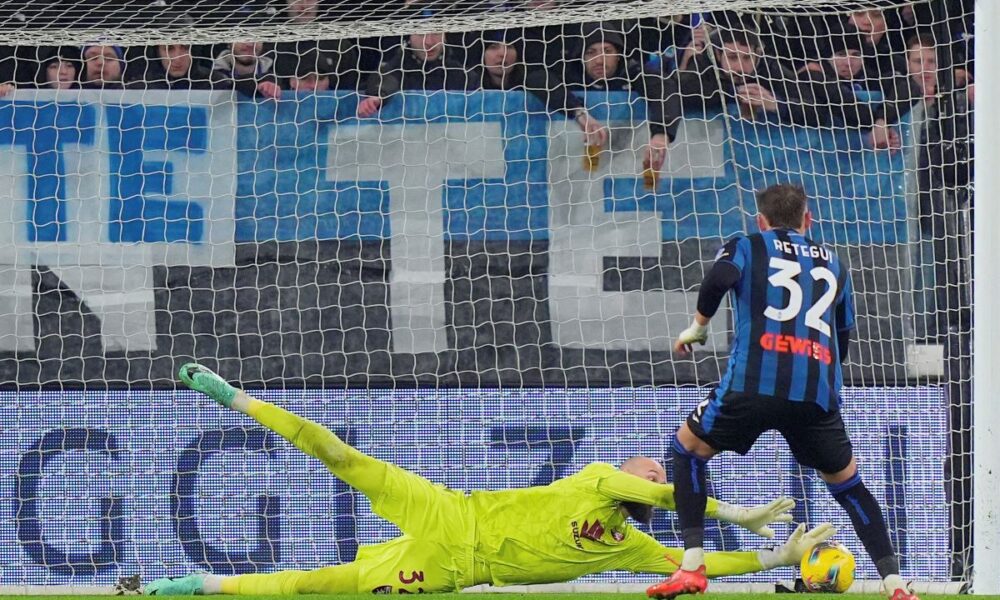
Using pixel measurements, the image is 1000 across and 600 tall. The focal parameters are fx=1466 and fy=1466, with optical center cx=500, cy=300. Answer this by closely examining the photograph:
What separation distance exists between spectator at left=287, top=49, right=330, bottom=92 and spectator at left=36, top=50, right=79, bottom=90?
1014 mm

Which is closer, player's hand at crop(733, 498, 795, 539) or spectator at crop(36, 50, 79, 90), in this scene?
player's hand at crop(733, 498, 795, 539)

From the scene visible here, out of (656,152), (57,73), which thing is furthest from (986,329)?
(57,73)

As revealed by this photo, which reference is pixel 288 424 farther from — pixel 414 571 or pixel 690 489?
pixel 690 489

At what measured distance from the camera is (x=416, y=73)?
6973 mm

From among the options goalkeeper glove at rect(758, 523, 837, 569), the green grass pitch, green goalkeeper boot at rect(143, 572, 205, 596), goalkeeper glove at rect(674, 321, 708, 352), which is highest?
goalkeeper glove at rect(674, 321, 708, 352)

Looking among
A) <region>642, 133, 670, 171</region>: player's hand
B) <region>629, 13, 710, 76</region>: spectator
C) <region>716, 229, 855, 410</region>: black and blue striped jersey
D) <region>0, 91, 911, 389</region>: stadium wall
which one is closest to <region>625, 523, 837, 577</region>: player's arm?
<region>716, 229, 855, 410</region>: black and blue striped jersey

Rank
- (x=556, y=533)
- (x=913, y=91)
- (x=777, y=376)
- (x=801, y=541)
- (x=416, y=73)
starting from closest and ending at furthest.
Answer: (x=777, y=376) < (x=801, y=541) < (x=556, y=533) < (x=913, y=91) < (x=416, y=73)

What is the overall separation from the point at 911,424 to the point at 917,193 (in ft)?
3.49

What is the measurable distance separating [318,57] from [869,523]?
3706mm

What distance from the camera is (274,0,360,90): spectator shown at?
6957 millimetres

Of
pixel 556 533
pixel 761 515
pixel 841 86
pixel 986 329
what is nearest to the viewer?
pixel 761 515

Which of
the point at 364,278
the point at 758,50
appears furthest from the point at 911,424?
the point at 364,278

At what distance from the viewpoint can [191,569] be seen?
6469mm

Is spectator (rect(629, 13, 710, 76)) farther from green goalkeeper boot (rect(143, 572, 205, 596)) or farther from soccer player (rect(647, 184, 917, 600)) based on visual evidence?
green goalkeeper boot (rect(143, 572, 205, 596))
